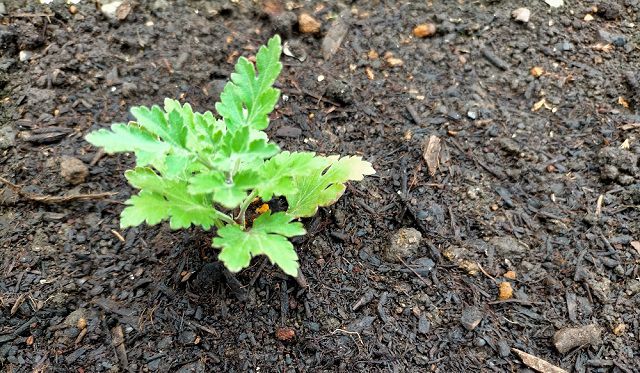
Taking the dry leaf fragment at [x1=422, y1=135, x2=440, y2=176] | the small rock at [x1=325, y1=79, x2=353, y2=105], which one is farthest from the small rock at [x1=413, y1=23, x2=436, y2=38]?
the dry leaf fragment at [x1=422, y1=135, x2=440, y2=176]

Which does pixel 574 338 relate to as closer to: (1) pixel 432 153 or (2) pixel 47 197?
(1) pixel 432 153

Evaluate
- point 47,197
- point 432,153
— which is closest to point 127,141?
point 47,197

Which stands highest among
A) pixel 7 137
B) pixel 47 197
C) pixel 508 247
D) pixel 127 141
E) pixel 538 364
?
pixel 127 141

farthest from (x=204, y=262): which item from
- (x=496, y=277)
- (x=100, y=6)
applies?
(x=100, y=6)

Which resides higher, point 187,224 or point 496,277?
point 187,224

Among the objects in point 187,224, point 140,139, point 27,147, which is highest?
point 140,139

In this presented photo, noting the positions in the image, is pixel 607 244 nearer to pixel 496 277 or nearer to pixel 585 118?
pixel 496 277

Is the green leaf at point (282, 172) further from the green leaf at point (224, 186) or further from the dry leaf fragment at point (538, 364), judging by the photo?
the dry leaf fragment at point (538, 364)

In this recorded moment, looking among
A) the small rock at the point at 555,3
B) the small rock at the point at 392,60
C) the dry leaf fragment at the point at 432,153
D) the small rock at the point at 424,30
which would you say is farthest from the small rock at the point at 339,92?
the small rock at the point at 555,3
